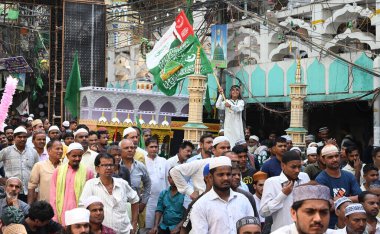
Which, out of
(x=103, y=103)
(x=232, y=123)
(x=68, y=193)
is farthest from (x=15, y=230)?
(x=103, y=103)

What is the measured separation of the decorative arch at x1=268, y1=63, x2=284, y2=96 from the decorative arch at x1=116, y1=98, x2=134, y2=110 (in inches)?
156

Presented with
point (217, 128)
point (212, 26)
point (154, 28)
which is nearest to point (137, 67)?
point (154, 28)

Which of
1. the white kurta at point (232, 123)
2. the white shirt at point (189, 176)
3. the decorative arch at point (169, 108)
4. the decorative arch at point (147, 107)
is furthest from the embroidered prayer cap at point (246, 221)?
the decorative arch at point (169, 108)

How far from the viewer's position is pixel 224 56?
22.9 m

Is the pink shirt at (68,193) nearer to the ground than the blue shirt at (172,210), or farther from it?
farther from it

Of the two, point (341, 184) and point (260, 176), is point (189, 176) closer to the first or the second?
point (260, 176)

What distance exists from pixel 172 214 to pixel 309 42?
36.3ft

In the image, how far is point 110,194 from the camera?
824 cm

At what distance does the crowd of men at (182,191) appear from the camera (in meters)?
6.78

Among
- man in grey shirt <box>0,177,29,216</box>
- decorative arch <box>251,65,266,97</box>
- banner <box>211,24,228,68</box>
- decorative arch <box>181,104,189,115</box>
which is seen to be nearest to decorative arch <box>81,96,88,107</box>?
decorative arch <box>181,104,189,115</box>

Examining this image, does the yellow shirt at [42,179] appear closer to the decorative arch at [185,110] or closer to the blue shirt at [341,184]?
the blue shirt at [341,184]

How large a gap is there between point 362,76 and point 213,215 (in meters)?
13.2

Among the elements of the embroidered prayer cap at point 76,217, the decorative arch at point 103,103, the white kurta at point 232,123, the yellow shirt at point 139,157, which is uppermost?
the decorative arch at point 103,103

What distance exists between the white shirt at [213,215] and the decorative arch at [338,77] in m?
13.4
